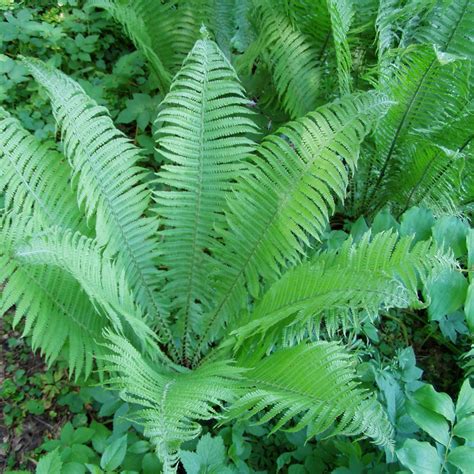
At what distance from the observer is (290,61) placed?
2.28 meters

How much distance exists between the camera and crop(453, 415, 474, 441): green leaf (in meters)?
1.26

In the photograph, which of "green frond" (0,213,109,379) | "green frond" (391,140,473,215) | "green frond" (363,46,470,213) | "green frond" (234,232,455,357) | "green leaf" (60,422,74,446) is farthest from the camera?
"green frond" (391,140,473,215)

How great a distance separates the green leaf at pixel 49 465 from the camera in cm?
138

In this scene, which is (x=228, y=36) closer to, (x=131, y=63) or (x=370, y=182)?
(x=131, y=63)

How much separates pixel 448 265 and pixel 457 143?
962 mm

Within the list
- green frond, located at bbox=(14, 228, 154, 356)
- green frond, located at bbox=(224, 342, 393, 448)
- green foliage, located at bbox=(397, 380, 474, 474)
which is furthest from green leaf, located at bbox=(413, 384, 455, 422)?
green frond, located at bbox=(14, 228, 154, 356)

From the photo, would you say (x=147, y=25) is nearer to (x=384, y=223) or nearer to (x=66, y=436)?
(x=384, y=223)

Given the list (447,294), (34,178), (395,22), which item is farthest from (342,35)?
(34,178)

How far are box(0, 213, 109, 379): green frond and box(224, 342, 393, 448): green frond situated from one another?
487 millimetres

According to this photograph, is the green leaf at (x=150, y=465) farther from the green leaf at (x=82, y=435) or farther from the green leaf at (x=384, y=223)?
the green leaf at (x=384, y=223)

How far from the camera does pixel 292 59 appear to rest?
7.48 ft

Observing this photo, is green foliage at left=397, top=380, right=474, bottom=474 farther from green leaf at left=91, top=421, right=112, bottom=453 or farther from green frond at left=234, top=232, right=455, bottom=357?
green leaf at left=91, top=421, right=112, bottom=453

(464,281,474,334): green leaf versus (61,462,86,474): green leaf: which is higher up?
(464,281,474,334): green leaf

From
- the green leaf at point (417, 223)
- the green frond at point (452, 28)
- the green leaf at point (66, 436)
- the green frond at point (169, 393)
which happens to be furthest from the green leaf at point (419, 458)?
the green frond at point (452, 28)
